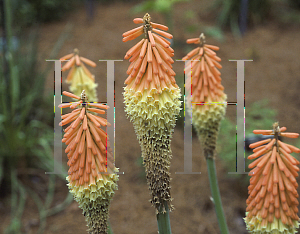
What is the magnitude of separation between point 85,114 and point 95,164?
287mm

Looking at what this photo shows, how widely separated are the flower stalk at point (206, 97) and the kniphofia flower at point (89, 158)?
0.86 m

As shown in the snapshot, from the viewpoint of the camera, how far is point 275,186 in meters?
1.87

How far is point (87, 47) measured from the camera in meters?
9.41

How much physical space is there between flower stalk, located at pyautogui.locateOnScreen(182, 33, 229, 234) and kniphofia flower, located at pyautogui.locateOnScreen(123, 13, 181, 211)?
59cm

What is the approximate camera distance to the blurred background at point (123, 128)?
191 inches

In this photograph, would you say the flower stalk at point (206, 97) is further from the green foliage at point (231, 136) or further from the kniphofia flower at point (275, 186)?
the green foliage at point (231, 136)

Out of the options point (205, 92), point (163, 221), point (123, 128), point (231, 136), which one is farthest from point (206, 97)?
point (123, 128)

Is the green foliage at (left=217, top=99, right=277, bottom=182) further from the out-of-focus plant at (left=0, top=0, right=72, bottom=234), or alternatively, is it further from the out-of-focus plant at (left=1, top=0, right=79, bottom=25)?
the out-of-focus plant at (left=1, top=0, right=79, bottom=25)

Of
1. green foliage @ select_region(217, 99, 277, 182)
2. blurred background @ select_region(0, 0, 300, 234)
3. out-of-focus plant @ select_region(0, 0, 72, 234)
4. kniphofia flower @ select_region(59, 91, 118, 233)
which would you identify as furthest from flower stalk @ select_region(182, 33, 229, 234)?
out-of-focus plant @ select_region(0, 0, 72, 234)

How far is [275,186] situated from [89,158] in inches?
41.1

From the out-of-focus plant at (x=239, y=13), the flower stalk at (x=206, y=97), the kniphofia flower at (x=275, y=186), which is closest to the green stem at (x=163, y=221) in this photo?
the kniphofia flower at (x=275, y=186)

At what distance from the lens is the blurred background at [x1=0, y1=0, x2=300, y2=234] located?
485 cm

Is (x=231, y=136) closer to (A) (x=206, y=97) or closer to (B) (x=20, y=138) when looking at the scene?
(A) (x=206, y=97)

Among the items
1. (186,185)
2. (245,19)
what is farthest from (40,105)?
(245,19)
